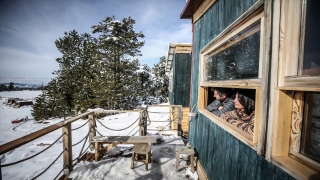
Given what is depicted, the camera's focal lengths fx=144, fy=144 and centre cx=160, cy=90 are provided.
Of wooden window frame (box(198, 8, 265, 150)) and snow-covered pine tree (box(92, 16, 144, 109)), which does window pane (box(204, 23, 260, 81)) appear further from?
snow-covered pine tree (box(92, 16, 144, 109))

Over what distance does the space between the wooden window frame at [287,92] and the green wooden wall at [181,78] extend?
329 inches

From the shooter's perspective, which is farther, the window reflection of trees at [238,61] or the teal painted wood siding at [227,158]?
the window reflection of trees at [238,61]

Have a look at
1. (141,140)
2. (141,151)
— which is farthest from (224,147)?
(141,140)

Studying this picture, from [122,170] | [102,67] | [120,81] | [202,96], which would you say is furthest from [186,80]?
[102,67]

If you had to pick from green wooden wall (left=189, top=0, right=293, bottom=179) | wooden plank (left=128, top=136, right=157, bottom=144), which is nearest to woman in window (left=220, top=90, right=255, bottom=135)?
green wooden wall (left=189, top=0, right=293, bottom=179)

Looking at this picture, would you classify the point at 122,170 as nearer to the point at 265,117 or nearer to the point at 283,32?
the point at 265,117

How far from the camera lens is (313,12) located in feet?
3.14

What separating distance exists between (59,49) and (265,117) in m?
24.5

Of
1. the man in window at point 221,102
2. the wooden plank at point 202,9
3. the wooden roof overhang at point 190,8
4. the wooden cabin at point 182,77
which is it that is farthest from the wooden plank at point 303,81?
the wooden cabin at point 182,77

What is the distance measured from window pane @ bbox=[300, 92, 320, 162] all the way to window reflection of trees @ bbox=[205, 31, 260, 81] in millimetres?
598

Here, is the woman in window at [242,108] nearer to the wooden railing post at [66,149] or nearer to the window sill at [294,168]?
the window sill at [294,168]

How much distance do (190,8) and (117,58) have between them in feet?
51.9

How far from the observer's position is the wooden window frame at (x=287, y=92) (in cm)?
105

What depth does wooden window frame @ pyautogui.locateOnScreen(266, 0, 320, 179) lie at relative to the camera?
41.2 inches
